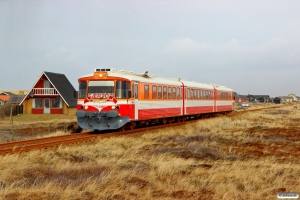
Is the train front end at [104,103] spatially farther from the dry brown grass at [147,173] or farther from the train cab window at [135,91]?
the dry brown grass at [147,173]

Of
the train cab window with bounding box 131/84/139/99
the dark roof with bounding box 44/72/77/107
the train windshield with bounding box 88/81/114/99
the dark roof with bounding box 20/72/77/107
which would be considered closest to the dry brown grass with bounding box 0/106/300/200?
the train windshield with bounding box 88/81/114/99

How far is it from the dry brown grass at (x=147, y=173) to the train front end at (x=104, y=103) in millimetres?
4875

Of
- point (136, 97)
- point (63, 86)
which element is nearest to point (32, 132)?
point (136, 97)

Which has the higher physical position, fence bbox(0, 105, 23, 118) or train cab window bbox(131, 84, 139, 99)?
train cab window bbox(131, 84, 139, 99)

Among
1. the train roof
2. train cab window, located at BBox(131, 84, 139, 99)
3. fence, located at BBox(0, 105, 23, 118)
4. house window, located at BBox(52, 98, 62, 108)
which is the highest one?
the train roof

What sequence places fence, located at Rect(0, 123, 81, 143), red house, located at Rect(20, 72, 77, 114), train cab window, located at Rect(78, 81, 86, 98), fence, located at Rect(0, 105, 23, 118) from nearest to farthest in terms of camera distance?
train cab window, located at Rect(78, 81, 86, 98) < fence, located at Rect(0, 123, 81, 143) < fence, located at Rect(0, 105, 23, 118) < red house, located at Rect(20, 72, 77, 114)

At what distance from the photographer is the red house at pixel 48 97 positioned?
49.9m

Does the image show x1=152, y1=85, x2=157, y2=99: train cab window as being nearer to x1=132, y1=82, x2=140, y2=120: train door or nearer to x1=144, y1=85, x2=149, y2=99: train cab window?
x1=144, y1=85, x2=149, y2=99: train cab window

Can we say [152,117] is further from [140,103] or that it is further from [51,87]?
[51,87]

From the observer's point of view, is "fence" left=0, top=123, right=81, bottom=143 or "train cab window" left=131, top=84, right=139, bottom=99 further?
"fence" left=0, top=123, right=81, bottom=143

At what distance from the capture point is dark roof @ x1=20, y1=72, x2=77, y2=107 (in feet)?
162

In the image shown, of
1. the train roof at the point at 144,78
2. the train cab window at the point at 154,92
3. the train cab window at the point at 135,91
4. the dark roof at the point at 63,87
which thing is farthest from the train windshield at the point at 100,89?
the dark roof at the point at 63,87

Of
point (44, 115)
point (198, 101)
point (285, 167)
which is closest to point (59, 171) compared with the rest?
point (285, 167)

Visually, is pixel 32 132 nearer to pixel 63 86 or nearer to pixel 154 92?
pixel 154 92
